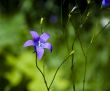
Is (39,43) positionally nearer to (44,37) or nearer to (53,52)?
(44,37)

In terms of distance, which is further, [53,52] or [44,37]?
[53,52]

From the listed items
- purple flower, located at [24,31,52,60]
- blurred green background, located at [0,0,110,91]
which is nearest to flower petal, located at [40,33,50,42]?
purple flower, located at [24,31,52,60]

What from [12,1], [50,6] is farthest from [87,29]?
[12,1]

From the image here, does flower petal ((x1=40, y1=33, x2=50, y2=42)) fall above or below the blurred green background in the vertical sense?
above

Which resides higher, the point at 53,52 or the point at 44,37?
the point at 44,37

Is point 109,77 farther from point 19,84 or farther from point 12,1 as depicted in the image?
point 12,1

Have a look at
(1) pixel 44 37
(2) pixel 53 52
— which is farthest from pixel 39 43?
(2) pixel 53 52

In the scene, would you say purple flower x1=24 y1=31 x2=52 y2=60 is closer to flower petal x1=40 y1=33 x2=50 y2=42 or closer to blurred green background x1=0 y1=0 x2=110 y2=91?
flower petal x1=40 y1=33 x2=50 y2=42

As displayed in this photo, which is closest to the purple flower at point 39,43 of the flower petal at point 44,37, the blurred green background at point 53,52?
the flower petal at point 44,37

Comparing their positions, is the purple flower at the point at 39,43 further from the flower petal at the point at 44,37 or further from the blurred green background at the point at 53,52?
the blurred green background at the point at 53,52

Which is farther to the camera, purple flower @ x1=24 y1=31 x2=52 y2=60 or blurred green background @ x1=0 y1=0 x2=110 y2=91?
blurred green background @ x1=0 y1=0 x2=110 y2=91
